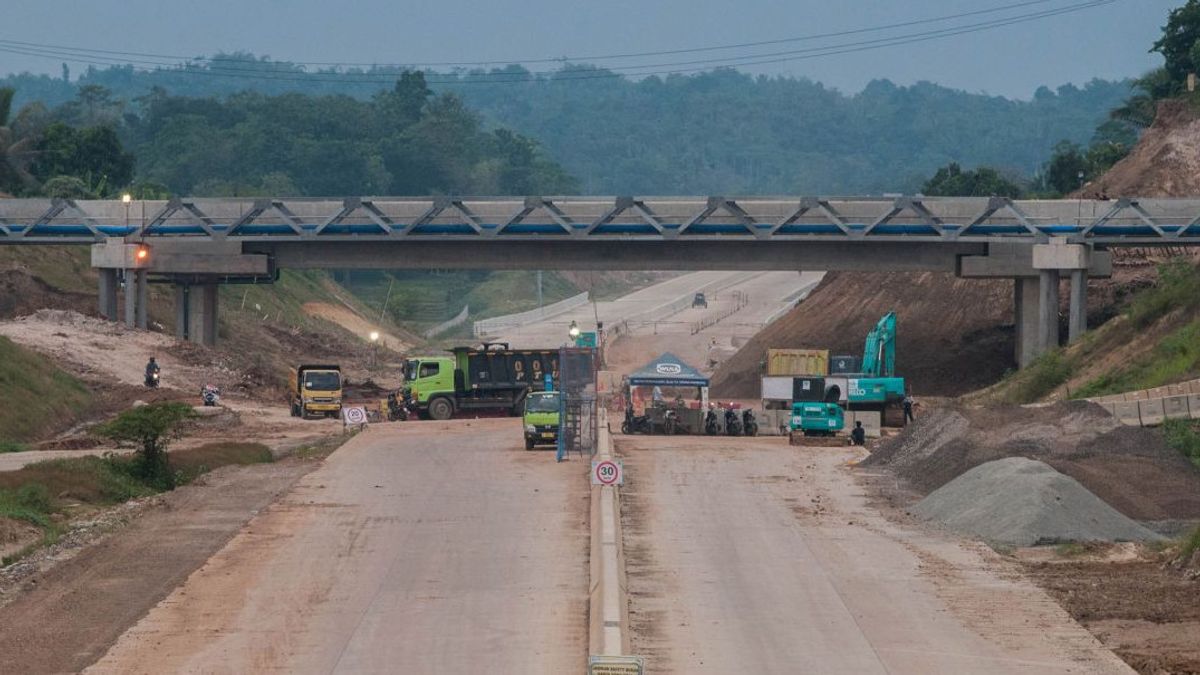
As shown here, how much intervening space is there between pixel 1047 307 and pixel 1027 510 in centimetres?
4740

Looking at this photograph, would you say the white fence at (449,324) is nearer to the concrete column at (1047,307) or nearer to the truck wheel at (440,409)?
the truck wheel at (440,409)

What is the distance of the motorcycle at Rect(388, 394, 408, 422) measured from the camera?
81.3m

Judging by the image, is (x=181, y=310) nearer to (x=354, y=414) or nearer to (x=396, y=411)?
(x=396, y=411)

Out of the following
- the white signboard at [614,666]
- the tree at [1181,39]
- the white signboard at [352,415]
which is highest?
the tree at [1181,39]

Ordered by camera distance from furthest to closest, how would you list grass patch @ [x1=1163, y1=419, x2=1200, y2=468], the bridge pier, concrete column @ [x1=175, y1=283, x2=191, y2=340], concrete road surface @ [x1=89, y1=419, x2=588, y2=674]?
concrete column @ [x1=175, y1=283, x2=191, y2=340], the bridge pier, grass patch @ [x1=1163, y1=419, x2=1200, y2=468], concrete road surface @ [x1=89, y1=419, x2=588, y2=674]

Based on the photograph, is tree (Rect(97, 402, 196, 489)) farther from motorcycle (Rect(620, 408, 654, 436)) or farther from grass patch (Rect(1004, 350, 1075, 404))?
grass patch (Rect(1004, 350, 1075, 404))

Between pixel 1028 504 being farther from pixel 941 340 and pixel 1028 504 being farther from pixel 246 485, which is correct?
pixel 941 340

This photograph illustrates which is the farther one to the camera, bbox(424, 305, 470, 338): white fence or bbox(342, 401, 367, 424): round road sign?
bbox(424, 305, 470, 338): white fence

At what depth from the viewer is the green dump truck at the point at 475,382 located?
80188 millimetres

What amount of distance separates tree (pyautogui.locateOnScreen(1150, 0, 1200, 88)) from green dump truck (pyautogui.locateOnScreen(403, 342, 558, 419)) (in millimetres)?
81610

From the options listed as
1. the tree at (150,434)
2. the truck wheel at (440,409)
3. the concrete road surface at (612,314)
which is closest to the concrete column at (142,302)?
the truck wheel at (440,409)

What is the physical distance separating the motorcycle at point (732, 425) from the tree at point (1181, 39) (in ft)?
272

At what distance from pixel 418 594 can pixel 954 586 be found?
953cm


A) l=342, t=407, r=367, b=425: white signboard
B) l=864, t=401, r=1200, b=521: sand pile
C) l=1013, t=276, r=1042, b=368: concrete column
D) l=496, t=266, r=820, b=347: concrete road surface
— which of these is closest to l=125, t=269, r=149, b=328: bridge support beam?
l=342, t=407, r=367, b=425: white signboard
